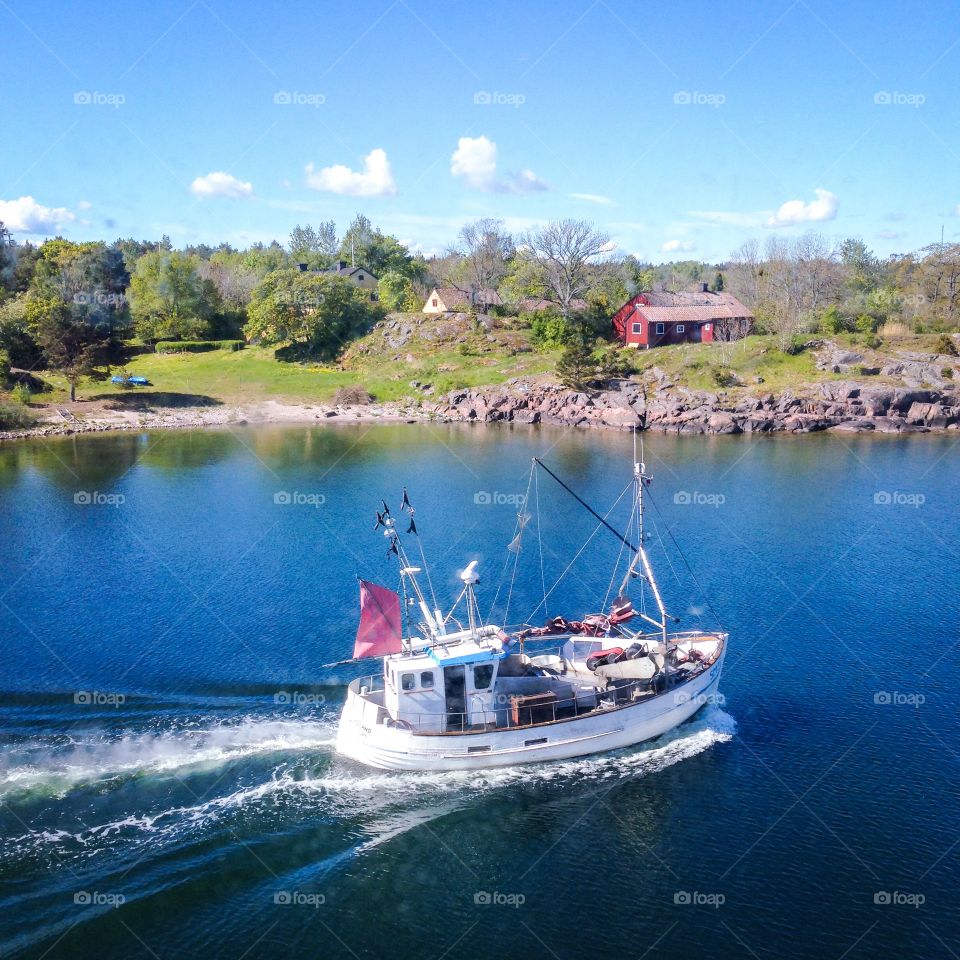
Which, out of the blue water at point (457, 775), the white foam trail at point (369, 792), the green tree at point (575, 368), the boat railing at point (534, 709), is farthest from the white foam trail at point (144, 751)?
the green tree at point (575, 368)

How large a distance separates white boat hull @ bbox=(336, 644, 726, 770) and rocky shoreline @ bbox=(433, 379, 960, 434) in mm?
59380

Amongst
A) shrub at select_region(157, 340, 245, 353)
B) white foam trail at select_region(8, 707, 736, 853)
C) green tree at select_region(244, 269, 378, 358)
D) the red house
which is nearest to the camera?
white foam trail at select_region(8, 707, 736, 853)

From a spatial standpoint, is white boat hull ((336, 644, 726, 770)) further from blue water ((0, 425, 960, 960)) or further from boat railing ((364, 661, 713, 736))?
blue water ((0, 425, 960, 960))

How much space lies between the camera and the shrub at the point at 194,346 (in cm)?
12044

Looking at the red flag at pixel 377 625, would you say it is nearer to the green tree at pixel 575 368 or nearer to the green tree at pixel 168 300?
the green tree at pixel 575 368

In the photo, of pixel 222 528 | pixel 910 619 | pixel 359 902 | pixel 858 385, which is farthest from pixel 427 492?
pixel 858 385

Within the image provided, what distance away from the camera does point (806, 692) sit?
3481 centimetres

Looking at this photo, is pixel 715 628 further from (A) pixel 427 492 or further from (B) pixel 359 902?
(A) pixel 427 492

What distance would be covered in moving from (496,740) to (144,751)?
12.7 meters

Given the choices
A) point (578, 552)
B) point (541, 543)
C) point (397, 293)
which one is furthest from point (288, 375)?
point (578, 552)

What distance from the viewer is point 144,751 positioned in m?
30.2

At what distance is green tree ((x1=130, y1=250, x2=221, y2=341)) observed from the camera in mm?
122750

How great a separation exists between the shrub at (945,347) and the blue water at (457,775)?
50.1 meters

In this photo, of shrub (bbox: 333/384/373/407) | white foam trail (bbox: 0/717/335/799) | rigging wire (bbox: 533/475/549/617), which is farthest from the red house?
white foam trail (bbox: 0/717/335/799)
